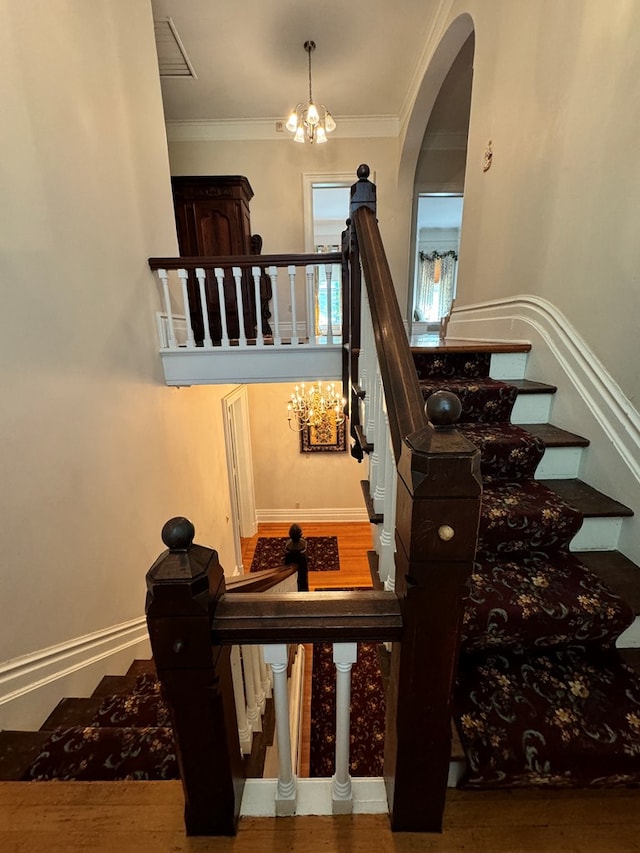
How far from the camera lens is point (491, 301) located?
221cm

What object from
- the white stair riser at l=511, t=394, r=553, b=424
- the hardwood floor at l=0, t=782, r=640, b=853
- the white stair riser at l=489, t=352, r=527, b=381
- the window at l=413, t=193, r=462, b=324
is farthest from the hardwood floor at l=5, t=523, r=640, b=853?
the window at l=413, t=193, r=462, b=324

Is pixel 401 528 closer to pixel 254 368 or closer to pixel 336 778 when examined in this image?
pixel 336 778

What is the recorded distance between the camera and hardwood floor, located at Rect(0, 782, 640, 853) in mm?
716

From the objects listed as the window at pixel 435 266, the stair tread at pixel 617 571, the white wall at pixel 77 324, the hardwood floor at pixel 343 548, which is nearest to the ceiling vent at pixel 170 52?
the white wall at pixel 77 324

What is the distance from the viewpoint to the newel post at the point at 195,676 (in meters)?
0.58

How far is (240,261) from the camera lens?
8.05 ft

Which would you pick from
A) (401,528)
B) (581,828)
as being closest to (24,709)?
(401,528)

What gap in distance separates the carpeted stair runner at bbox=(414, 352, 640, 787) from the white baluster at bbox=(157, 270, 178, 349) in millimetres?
2161

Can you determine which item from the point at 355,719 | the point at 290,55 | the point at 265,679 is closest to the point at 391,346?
the point at 265,679

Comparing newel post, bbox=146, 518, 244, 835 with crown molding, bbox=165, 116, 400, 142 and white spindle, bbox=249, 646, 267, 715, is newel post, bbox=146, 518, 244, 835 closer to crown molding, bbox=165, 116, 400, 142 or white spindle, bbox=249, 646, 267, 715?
white spindle, bbox=249, 646, 267, 715

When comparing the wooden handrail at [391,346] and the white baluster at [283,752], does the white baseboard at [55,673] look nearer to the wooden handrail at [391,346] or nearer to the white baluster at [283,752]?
the white baluster at [283,752]

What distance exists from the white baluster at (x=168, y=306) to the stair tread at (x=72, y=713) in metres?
2.02

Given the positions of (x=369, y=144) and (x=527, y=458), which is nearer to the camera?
(x=527, y=458)

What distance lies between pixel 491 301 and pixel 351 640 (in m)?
2.19
